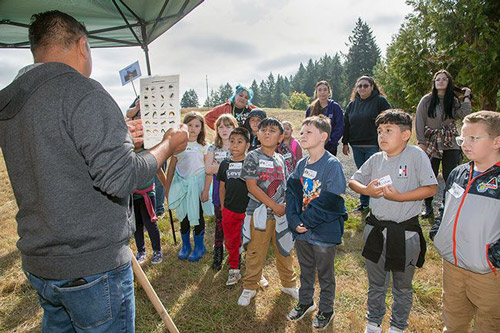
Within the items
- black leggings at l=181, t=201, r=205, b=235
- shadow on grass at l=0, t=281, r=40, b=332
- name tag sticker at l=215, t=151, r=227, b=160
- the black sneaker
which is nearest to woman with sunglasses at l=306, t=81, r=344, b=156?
name tag sticker at l=215, t=151, r=227, b=160

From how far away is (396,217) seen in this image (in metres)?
2.50

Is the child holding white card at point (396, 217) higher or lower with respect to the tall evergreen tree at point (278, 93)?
lower

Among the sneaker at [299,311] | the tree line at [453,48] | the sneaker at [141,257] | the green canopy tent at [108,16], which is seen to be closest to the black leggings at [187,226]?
the sneaker at [141,257]

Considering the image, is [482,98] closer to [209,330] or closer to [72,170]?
[209,330]

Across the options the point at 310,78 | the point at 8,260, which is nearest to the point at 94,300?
the point at 8,260

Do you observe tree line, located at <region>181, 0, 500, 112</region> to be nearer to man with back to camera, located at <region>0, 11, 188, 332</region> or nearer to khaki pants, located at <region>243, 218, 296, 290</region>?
khaki pants, located at <region>243, 218, 296, 290</region>

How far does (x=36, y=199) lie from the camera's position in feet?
4.20

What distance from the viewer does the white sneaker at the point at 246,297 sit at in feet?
10.4

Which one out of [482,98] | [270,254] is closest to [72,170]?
[270,254]

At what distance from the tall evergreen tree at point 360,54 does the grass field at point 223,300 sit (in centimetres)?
6311

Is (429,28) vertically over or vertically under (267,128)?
over

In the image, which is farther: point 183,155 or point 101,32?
point 183,155

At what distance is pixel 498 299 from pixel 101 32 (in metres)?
4.62

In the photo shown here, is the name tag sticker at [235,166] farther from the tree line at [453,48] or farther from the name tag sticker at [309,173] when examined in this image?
the tree line at [453,48]
